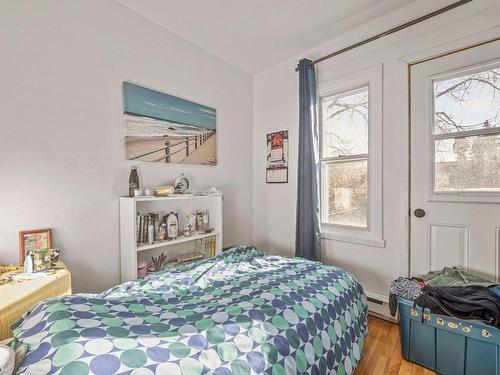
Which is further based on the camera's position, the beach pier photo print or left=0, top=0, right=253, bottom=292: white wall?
the beach pier photo print

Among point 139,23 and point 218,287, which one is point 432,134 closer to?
point 218,287

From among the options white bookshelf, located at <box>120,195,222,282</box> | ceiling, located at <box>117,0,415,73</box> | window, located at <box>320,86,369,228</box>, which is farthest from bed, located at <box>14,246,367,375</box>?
ceiling, located at <box>117,0,415,73</box>

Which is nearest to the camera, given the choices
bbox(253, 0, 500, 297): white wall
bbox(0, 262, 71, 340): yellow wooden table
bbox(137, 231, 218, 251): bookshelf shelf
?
bbox(0, 262, 71, 340): yellow wooden table

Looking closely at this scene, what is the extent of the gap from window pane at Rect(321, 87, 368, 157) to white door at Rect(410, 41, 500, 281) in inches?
15.9

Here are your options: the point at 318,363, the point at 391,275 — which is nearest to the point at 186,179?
the point at 318,363

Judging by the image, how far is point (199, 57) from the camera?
2547 mm

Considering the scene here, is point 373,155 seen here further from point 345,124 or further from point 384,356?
point 384,356

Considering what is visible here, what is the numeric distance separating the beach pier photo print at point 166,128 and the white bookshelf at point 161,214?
38 cm

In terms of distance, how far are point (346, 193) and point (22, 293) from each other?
242 cm

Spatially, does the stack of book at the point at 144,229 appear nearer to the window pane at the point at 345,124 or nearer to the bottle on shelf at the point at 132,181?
the bottle on shelf at the point at 132,181

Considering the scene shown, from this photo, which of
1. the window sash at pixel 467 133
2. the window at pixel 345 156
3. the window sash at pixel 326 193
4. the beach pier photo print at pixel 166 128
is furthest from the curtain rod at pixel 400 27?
the beach pier photo print at pixel 166 128

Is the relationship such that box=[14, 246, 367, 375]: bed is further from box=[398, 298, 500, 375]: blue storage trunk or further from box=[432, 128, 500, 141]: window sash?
box=[432, 128, 500, 141]: window sash

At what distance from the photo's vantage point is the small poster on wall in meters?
2.83

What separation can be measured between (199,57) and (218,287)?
87.3 inches
